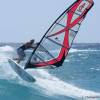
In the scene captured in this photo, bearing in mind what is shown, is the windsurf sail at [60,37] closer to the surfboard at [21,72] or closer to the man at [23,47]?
the man at [23,47]

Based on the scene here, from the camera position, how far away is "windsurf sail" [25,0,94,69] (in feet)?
51.9

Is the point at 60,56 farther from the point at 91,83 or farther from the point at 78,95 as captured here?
the point at 91,83

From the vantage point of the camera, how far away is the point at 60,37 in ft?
53.5

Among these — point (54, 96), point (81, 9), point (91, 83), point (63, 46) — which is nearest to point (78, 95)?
point (54, 96)

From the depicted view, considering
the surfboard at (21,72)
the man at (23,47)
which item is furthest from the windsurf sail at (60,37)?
the surfboard at (21,72)

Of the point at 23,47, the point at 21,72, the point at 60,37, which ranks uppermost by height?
the point at 60,37

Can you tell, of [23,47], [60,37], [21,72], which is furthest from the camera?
[21,72]

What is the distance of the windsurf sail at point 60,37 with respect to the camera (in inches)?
622

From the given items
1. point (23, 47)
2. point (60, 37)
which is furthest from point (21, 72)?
point (60, 37)

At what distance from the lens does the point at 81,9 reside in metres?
15.8

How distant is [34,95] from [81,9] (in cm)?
353

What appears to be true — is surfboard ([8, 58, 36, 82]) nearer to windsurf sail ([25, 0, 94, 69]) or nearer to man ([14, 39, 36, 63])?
man ([14, 39, 36, 63])

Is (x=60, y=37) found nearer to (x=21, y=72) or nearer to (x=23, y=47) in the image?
(x=23, y=47)

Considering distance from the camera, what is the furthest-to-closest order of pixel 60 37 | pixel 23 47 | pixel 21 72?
1. pixel 21 72
2. pixel 60 37
3. pixel 23 47
